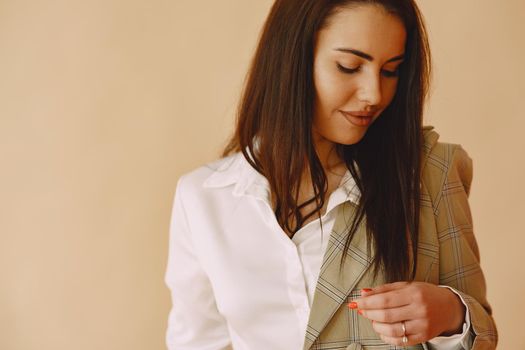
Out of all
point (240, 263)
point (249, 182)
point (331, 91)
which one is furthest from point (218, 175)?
point (331, 91)

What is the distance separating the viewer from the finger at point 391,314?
0.96 metres

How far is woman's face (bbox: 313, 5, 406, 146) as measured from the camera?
1.05 metres

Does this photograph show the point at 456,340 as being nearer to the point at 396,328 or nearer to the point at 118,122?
the point at 396,328

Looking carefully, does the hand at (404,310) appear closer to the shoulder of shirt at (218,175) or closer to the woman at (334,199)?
the woman at (334,199)

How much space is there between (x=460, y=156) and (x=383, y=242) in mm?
231

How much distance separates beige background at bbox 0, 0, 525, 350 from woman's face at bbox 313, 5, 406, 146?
665 millimetres

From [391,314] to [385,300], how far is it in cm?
2

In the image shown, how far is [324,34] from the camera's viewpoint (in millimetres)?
1090

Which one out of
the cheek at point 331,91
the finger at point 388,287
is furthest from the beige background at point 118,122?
the finger at point 388,287

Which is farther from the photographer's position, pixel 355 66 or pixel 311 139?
pixel 311 139

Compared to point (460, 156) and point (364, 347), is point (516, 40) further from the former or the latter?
point (364, 347)

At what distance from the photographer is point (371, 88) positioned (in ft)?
3.49

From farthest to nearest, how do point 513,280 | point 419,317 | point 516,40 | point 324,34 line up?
1. point 513,280
2. point 516,40
3. point 324,34
4. point 419,317

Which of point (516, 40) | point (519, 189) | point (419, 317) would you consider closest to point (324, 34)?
point (419, 317)
